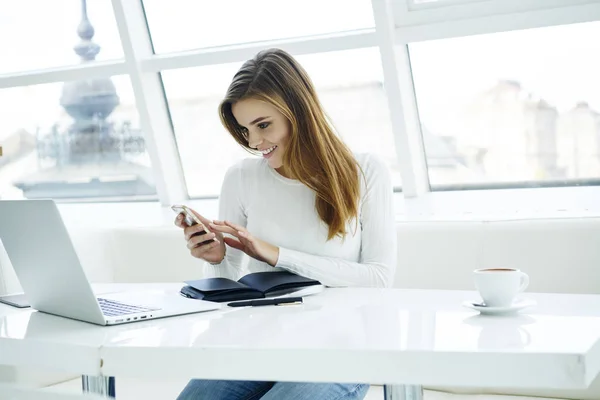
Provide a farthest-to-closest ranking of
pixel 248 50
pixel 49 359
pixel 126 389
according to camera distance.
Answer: pixel 248 50 → pixel 126 389 → pixel 49 359

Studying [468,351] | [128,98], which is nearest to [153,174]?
[128,98]

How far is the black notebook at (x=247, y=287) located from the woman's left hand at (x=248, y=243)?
11 cm

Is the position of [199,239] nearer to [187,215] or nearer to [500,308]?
[187,215]

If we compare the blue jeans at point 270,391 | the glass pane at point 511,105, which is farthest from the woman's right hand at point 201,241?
the glass pane at point 511,105

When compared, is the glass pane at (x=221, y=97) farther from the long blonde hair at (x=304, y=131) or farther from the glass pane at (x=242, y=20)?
the long blonde hair at (x=304, y=131)

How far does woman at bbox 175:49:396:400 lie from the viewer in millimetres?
2143

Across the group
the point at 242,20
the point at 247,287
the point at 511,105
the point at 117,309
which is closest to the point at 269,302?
the point at 247,287

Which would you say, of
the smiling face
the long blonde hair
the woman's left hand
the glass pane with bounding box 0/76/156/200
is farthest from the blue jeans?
the glass pane with bounding box 0/76/156/200

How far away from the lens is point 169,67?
155 inches

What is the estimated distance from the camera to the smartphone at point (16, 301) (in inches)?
70.8

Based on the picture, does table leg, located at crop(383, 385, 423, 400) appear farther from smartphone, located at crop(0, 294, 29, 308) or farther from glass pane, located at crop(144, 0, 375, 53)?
glass pane, located at crop(144, 0, 375, 53)

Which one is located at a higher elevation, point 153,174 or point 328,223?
point 153,174

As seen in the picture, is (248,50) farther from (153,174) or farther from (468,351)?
(468,351)

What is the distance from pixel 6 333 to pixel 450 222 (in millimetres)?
1549
